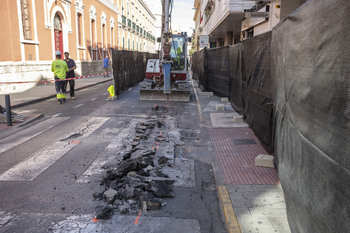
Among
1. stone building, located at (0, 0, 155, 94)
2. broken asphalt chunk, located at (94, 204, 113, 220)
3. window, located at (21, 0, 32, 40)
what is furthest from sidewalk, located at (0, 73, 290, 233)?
window, located at (21, 0, 32, 40)

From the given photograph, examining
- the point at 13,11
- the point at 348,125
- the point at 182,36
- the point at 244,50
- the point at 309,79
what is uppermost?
the point at 13,11

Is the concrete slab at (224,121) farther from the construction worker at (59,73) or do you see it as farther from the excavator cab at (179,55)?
the excavator cab at (179,55)

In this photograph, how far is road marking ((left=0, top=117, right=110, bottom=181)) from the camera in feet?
16.6

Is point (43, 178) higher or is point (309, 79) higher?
point (309, 79)

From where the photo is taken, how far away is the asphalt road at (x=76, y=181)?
3.66 m

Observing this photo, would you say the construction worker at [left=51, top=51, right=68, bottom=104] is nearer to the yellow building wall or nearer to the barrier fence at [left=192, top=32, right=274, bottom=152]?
the yellow building wall

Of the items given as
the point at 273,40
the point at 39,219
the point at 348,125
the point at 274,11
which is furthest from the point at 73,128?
the point at 274,11

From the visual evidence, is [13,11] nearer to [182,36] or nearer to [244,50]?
[182,36]

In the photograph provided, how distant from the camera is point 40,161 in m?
5.79

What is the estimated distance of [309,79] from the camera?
277cm

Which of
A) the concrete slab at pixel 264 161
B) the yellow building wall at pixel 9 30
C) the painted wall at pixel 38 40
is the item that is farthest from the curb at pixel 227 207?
the yellow building wall at pixel 9 30

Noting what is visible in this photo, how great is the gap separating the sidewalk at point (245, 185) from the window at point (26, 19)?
46.3 ft

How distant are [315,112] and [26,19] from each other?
1848 centimetres

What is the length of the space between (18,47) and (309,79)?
1701cm
